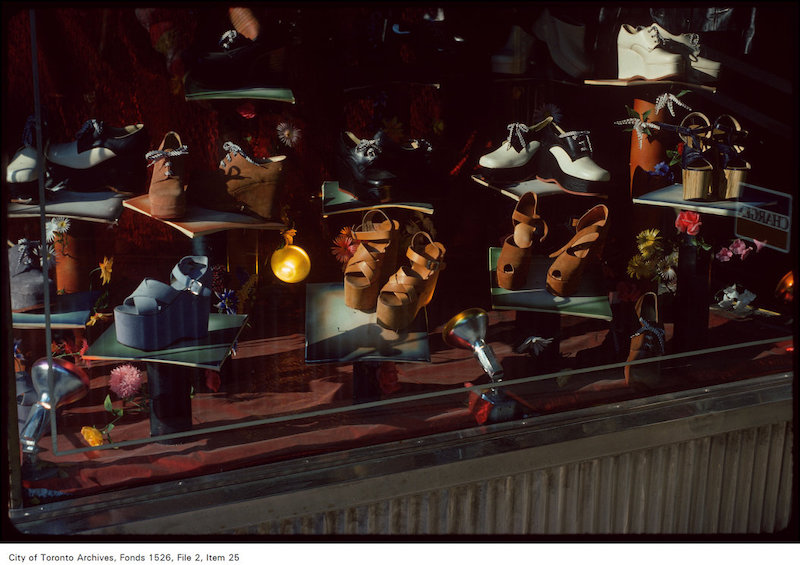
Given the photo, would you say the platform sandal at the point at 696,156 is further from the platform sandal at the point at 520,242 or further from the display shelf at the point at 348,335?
the display shelf at the point at 348,335

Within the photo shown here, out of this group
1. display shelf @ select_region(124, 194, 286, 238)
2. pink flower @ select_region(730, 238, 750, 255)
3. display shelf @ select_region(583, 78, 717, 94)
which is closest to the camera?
display shelf @ select_region(124, 194, 286, 238)

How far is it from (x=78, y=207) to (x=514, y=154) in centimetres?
112

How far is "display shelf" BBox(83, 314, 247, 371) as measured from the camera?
170 centimetres

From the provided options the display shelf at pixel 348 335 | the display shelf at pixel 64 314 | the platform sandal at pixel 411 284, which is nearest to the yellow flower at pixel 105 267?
the display shelf at pixel 64 314

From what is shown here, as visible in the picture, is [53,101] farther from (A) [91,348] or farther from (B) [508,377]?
(B) [508,377]

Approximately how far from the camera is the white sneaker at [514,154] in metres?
1.95

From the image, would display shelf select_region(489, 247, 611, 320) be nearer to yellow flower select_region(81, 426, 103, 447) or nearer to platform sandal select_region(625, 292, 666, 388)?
platform sandal select_region(625, 292, 666, 388)

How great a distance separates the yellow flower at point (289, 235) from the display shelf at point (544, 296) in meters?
0.56

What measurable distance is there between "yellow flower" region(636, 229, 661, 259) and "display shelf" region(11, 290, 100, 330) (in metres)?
1.54

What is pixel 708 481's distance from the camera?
224 cm

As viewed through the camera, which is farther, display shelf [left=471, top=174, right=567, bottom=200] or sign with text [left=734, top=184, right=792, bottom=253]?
sign with text [left=734, top=184, right=792, bottom=253]

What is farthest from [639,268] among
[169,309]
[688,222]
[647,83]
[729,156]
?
[169,309]

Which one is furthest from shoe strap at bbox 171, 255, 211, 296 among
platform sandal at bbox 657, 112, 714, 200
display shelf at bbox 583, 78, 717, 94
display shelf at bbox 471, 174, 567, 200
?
platform sandal at bbox 657, 112, 714, 200

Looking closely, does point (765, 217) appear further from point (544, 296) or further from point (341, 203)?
point (341, 203)
